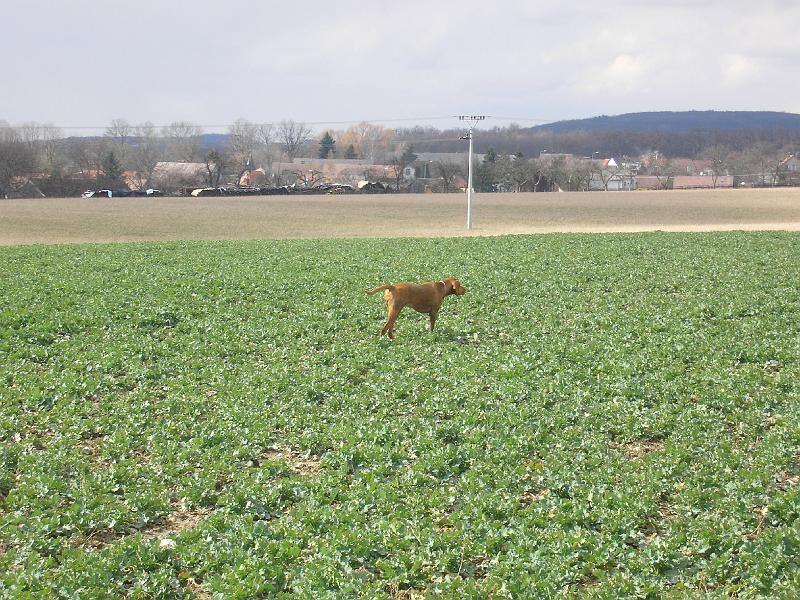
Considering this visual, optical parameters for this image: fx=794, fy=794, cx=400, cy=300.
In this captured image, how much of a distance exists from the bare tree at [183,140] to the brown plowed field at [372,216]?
68.7 metres

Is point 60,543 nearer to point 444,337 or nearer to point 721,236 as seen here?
point 444,337

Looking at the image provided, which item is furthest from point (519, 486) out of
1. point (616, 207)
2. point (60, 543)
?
point (616, 207)

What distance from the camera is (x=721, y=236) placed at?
35.6 m

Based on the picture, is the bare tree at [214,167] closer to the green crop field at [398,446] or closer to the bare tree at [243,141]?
the bare tree at [243,141]

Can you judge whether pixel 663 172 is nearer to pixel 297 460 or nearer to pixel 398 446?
pixel 398 446

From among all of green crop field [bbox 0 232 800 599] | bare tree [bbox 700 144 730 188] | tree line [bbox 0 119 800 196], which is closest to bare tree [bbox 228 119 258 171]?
tree line [bbox 0 119 800 196]

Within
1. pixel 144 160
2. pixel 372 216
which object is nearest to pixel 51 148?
pixel 144 160

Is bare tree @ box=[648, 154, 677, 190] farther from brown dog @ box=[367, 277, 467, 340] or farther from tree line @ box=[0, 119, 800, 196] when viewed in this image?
brown dog @ box=[367, 277, 467, 340]

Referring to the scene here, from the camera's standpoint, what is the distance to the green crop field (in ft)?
21.4

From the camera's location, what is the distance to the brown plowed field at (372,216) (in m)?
55.2

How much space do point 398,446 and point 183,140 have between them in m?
178

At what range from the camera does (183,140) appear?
17638 cm

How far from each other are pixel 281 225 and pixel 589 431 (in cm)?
5458

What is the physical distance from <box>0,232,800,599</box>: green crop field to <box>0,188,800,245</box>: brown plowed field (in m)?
35.7
